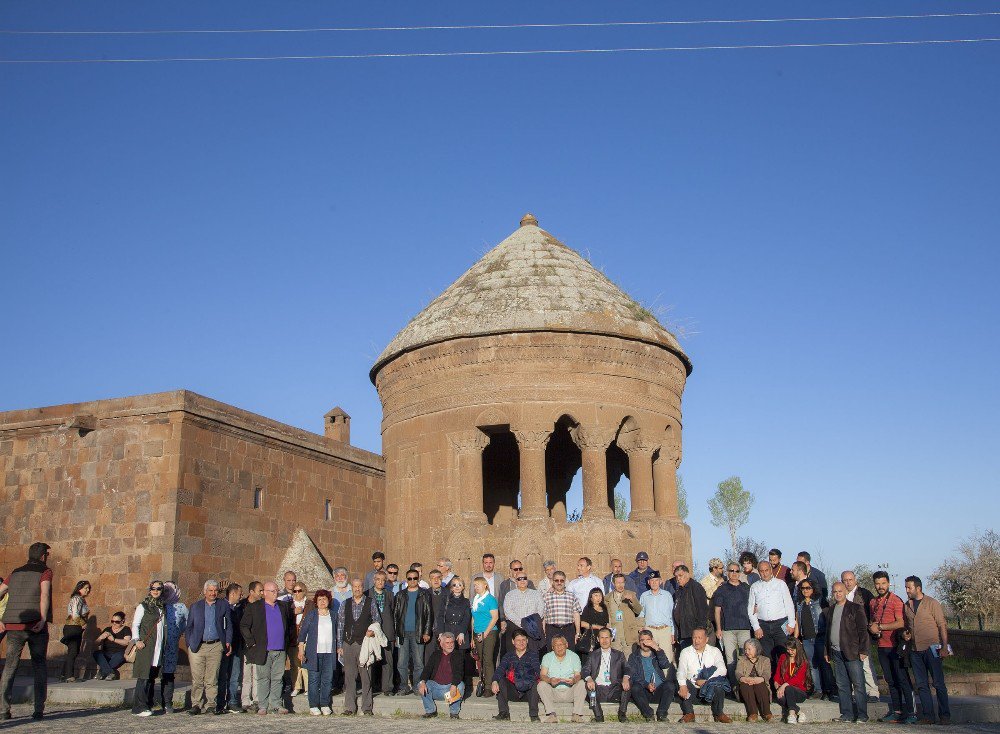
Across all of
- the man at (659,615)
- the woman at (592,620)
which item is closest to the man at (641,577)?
the man at (659,615)

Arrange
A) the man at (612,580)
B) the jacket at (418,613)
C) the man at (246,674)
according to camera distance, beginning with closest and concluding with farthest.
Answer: the man at (246,674) < the jacket at (418,613) < the man at (612,580)

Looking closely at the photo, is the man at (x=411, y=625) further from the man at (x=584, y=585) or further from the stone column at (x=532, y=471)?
the stone column at (x=532, y=471)

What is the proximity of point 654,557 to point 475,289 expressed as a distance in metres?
5.46

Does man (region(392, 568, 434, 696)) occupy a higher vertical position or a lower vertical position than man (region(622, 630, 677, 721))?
higher

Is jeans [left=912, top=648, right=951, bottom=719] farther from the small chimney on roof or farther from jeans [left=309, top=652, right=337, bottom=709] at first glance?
the small chimney on roof

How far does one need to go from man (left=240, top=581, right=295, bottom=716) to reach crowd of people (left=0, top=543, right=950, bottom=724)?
0.01 m

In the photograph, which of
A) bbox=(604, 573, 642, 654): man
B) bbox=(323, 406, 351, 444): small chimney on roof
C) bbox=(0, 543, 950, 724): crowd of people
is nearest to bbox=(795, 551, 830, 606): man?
bbox=(0, 543, 950, 724): crowd of people

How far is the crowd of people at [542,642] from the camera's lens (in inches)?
385

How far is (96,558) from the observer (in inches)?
577

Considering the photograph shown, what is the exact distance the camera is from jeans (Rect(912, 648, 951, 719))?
9.62m

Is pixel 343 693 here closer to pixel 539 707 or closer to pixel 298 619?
pixel 298 619

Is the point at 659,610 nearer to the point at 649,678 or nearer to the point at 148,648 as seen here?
the point at 649,678

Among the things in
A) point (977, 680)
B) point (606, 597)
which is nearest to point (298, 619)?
point (606, 597)

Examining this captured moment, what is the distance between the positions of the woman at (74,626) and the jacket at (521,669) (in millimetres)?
6602
